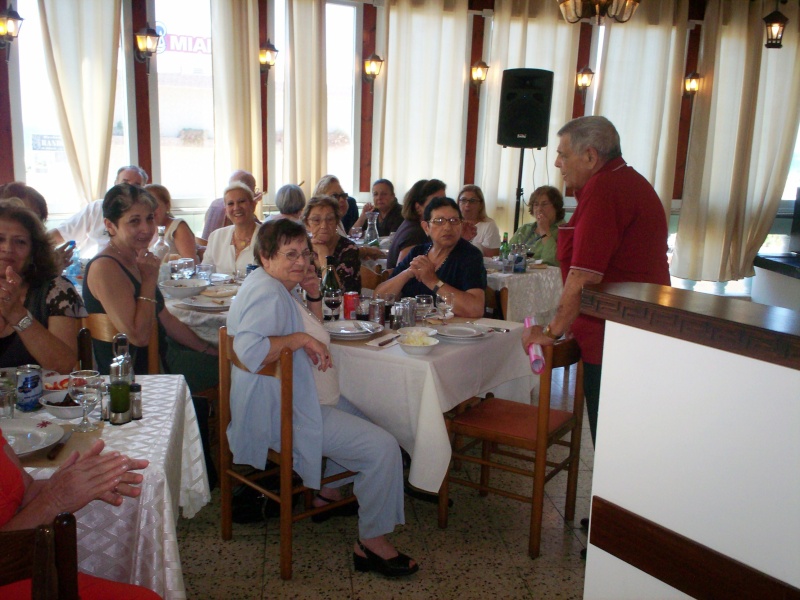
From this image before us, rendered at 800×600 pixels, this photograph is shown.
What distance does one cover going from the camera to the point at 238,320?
2.41m

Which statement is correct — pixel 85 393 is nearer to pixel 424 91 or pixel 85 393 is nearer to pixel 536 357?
pixel 536 357

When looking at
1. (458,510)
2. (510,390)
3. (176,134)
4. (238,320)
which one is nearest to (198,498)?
(238,320)

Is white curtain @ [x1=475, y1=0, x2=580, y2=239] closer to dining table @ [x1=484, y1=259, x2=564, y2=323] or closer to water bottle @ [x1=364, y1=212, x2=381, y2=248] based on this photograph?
water bottle @ [x1=364, y1=212, x2=381, y2=248]

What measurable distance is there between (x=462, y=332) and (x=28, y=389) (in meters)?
1.57

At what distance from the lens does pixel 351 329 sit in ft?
9.27

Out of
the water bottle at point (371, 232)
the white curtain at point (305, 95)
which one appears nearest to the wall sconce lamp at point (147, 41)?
the white curtain at point (305, 95)

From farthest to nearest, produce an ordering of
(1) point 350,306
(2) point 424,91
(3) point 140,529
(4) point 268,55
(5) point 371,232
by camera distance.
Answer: (2) point 424,91, (4) point 268,55, (5) point 371,232, (1) point 350,306, (3) point 140,529

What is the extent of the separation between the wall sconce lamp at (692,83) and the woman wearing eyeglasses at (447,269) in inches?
241

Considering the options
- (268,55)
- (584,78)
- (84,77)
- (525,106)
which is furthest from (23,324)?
(584,78)

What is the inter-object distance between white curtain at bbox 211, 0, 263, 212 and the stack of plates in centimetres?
445

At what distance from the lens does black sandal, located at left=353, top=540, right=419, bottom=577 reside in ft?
8.00

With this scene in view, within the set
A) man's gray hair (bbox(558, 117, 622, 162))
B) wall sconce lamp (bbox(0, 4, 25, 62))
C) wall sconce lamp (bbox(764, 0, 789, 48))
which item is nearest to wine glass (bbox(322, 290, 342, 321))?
man's gray hair (bbox(558, 117, 622, 162))

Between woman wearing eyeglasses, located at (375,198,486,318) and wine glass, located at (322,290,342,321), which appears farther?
woman wearing eyeglasses, located at (375,198,486,318)

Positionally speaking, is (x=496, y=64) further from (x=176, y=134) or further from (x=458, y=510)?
(x=458, y=510)
